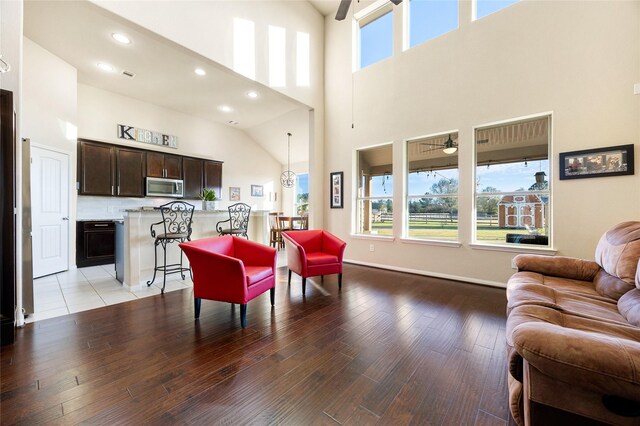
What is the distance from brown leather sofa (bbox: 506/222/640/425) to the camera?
2.96 feet

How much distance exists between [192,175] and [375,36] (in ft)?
18.3

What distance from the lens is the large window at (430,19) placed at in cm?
421

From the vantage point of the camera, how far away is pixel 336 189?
5.56 m

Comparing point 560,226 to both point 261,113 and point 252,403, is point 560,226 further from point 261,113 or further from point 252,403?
point 261,113

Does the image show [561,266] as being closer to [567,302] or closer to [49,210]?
[567,302]

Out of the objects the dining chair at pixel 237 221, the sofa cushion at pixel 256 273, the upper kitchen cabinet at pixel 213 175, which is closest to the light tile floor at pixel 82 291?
the dining chair at pixel 237 221

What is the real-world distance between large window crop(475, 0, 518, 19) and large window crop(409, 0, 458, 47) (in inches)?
12.1

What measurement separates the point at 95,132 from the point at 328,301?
6.09 metres

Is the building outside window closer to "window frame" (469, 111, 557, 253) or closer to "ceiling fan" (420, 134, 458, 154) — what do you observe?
"ceiling fan" (420, 134, 458, 154)

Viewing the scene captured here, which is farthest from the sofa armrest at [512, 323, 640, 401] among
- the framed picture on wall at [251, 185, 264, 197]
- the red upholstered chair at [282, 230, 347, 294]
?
the framed picture on wall at [251, 185, 264, 197]

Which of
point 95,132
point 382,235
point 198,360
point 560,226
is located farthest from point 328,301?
point 95,132

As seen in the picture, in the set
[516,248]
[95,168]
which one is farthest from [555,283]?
[95,168]

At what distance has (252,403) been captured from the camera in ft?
4.89

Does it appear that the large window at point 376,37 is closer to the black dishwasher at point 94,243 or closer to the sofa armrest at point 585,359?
the sofa armrest at point 585,359
